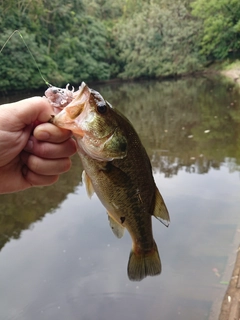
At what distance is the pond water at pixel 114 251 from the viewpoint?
14.4 feet

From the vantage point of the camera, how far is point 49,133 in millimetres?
1776

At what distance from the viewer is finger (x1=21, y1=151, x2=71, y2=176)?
1987mm

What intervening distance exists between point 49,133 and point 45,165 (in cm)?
28

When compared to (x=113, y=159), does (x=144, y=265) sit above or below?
below

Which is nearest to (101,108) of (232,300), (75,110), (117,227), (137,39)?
(75,110)

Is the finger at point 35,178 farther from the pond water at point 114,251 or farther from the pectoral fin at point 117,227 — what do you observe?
the pond water at point 114,251

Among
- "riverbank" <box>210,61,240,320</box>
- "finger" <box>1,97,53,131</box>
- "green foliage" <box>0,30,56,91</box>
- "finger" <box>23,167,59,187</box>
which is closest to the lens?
"finger" <box>1,97,53,131</box>

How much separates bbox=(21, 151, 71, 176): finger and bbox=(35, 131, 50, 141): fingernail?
196 mm

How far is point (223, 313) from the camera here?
3.94 m

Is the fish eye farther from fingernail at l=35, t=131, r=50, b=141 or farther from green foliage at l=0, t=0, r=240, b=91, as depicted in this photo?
green foliage at l=0, t=0, r=240, b=91

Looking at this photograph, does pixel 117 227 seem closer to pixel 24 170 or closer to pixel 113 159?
pixel 113 159

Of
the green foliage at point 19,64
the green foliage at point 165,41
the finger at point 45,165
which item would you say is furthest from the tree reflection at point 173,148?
the green foliage at point 165,41

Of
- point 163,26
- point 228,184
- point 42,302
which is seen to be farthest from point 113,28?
point 42,302

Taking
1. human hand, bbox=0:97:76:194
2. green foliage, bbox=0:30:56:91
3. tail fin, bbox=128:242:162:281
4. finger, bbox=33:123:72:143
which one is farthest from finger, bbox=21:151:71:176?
green foliage, bbox=0:30:56:91
